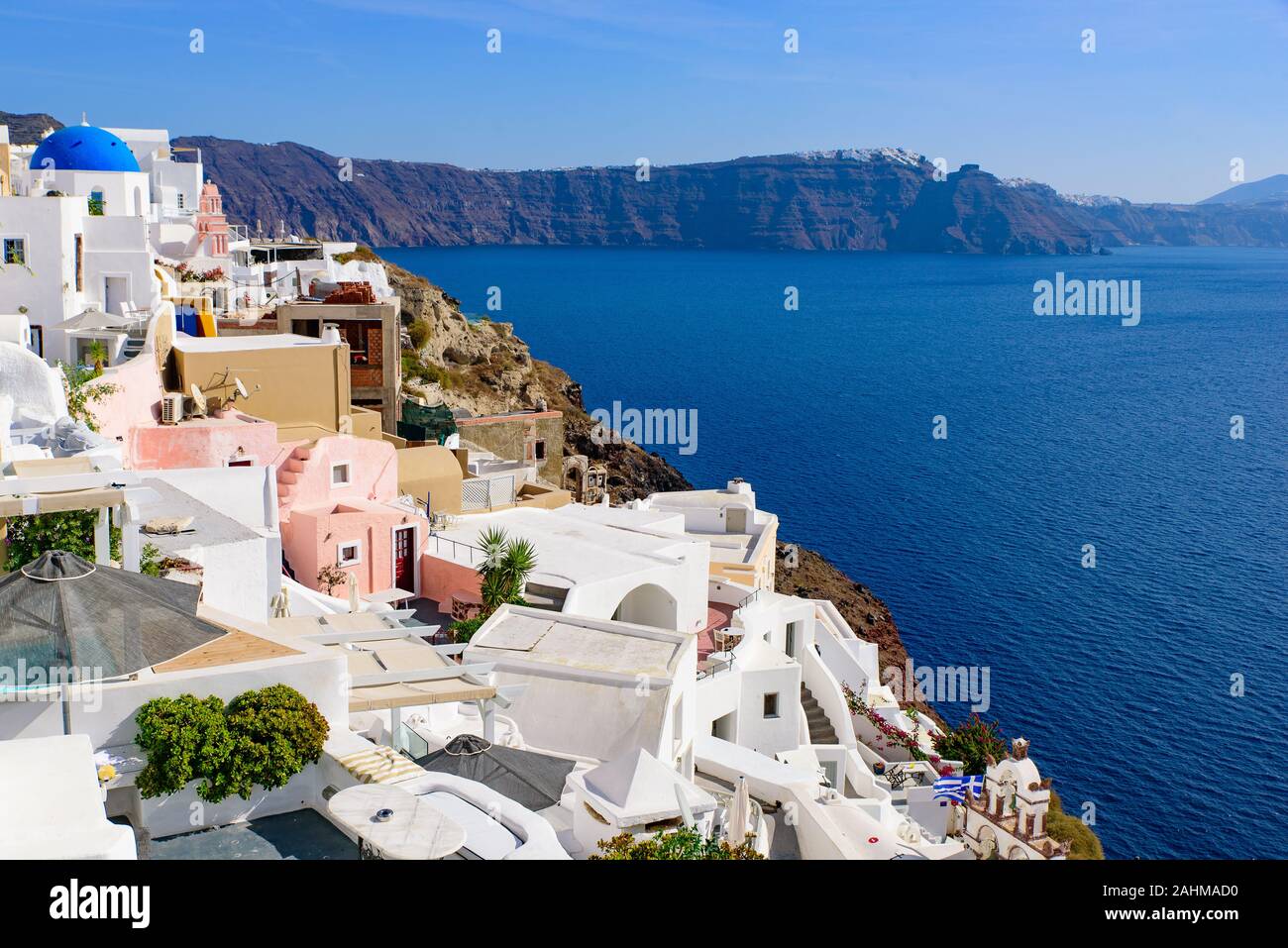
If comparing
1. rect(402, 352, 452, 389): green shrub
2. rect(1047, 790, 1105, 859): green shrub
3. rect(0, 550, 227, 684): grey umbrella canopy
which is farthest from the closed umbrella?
rect(402, 352, 452, 389): green shrub

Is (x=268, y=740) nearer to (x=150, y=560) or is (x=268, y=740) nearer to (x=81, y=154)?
(x=150, y=560)

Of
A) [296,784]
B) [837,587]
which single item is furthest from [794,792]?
[837,587]

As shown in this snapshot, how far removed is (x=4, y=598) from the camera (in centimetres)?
1071

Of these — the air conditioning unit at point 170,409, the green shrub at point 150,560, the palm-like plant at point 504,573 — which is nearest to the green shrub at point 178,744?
the green shrub at point 150,560

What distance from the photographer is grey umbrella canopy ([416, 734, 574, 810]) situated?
13172 mm

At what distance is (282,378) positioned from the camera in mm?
28062

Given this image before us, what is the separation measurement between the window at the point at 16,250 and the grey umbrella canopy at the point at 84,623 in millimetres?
17556

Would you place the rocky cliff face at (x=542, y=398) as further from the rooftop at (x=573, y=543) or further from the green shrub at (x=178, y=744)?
the green shrub at (x=178, y=744)

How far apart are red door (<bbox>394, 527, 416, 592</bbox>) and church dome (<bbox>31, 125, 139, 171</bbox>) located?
2182cm

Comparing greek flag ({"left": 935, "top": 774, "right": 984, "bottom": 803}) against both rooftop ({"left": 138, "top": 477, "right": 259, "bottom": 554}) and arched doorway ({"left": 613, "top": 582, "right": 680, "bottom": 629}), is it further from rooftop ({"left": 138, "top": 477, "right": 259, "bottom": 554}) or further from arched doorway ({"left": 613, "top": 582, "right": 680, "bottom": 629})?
rooftop ({"left": 138, "top": 477, "right": 259, "bottom": 554})

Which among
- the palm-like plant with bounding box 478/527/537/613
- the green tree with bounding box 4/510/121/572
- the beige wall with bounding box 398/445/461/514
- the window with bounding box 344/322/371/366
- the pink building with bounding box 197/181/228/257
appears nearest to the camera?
the green tree with bounding box 4/510/121/572

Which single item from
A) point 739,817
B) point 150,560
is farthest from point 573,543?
point 739,817

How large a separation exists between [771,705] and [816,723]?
332 centimetres

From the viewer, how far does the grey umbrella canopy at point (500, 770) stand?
1317 centimetres
